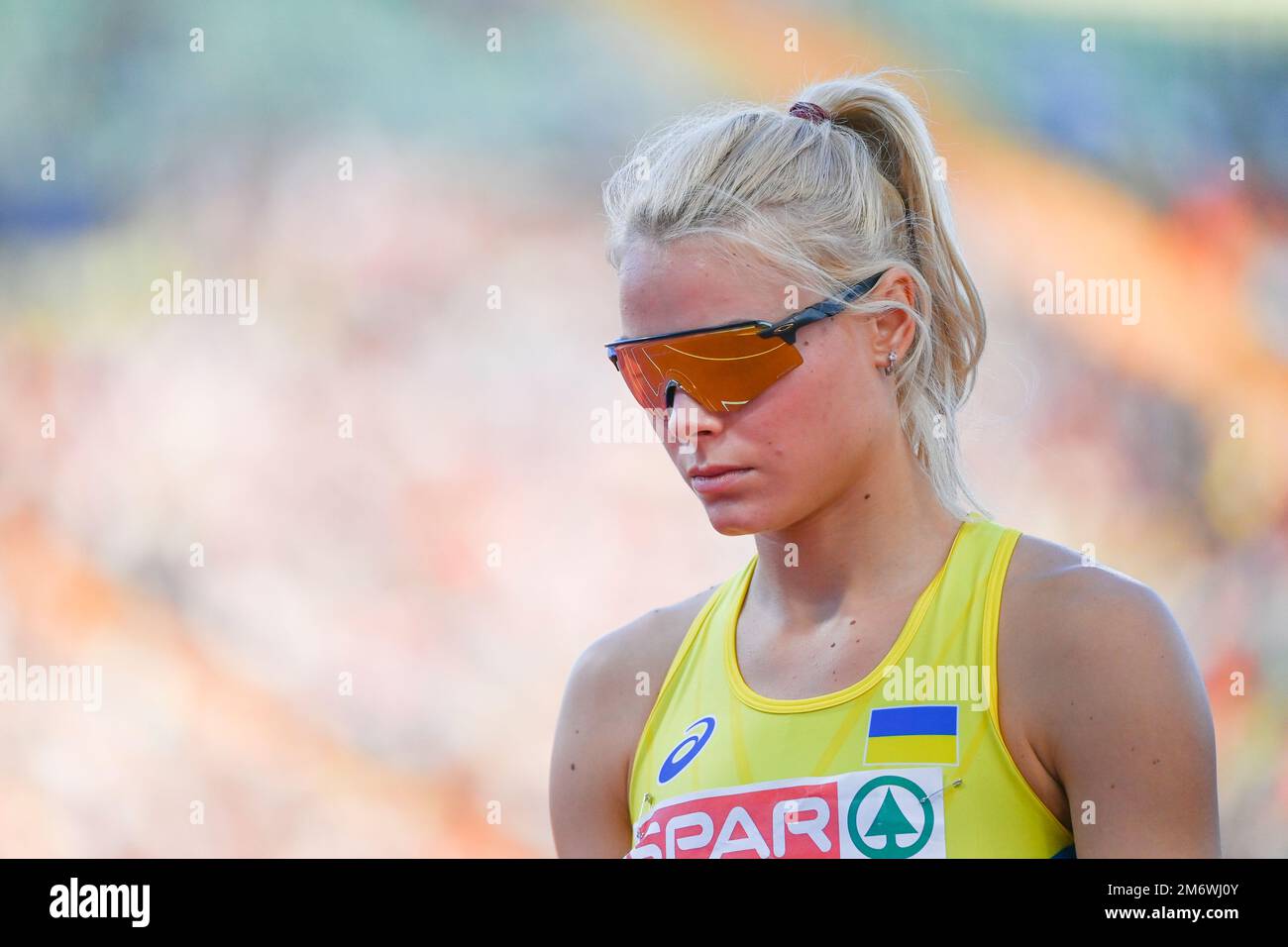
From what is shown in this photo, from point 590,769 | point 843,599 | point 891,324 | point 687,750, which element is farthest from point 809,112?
point 590,769

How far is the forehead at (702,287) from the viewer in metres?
1.97

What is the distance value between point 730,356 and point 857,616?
18.4 inches

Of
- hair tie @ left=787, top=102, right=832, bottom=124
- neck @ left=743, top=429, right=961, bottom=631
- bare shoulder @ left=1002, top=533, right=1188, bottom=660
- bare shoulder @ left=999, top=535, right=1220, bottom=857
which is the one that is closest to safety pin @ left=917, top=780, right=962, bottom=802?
bare shoulder @ left=999, top=535, right=1220, bottom=857

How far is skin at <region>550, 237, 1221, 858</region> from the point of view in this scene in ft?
5.63

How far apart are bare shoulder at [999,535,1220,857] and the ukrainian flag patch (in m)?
0.09

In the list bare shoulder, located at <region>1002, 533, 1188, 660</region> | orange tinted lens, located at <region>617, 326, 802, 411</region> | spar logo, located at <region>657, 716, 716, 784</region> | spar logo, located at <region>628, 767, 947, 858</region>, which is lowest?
spar logo, located at <region>628, 767, 947, 858</region>

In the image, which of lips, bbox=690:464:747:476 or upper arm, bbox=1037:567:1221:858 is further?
lips, bbox=690:464:747:476

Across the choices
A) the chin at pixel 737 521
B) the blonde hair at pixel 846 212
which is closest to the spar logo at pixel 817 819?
the chin at pixel 737 521

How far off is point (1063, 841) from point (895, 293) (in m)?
0.88

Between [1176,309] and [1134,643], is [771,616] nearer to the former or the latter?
[1134,643]

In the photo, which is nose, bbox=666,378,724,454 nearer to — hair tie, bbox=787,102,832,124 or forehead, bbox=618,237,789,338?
forehead, bbox=618,237,789,338

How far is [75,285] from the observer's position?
562 cm

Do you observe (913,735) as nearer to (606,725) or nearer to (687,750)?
(687,750)

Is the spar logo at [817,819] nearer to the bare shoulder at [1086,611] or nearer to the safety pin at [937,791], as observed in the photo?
the safety pin at [937,791]
